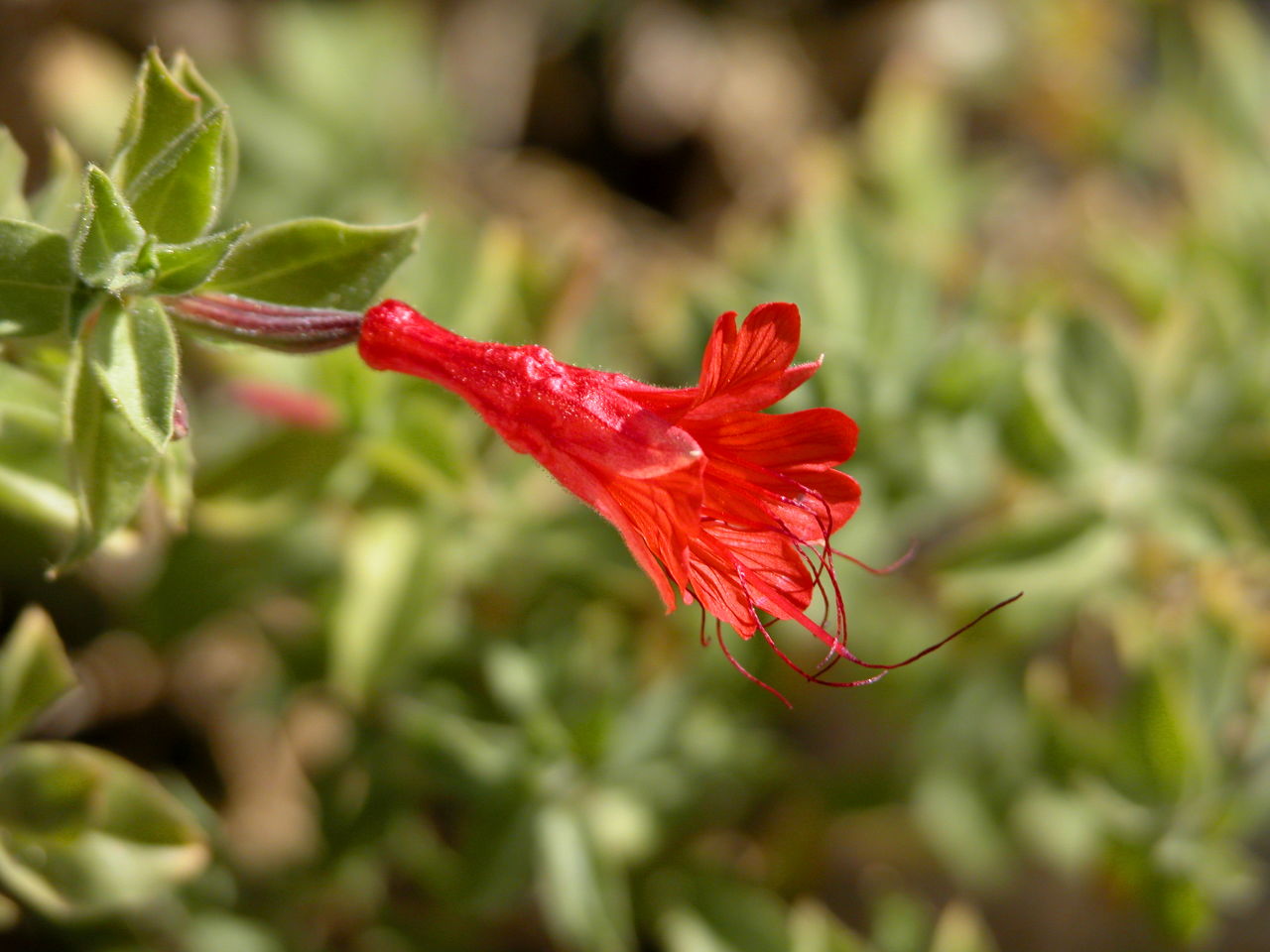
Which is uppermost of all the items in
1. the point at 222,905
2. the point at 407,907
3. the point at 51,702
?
the point at 51,702

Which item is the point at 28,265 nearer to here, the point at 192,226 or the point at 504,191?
the point at 192,226

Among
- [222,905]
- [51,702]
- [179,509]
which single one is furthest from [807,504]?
[222,905]

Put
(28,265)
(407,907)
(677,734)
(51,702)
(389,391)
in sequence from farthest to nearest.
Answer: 1. (407,907)
2. (677,734)
3. (389,391)
4. (51,702)
5. (28,265)

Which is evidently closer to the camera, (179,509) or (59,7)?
(179,509)

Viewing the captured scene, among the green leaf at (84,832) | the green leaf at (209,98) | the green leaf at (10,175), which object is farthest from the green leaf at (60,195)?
the green leaf at (84,832)

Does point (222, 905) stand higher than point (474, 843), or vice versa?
point (474, 843)

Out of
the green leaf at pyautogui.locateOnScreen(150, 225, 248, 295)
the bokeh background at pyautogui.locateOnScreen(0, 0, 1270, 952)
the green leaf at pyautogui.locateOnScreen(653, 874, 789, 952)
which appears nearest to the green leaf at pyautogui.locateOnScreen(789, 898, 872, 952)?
the bokeh background at pyautogui.locateOnScreen(0, 0, 1270, 952)
